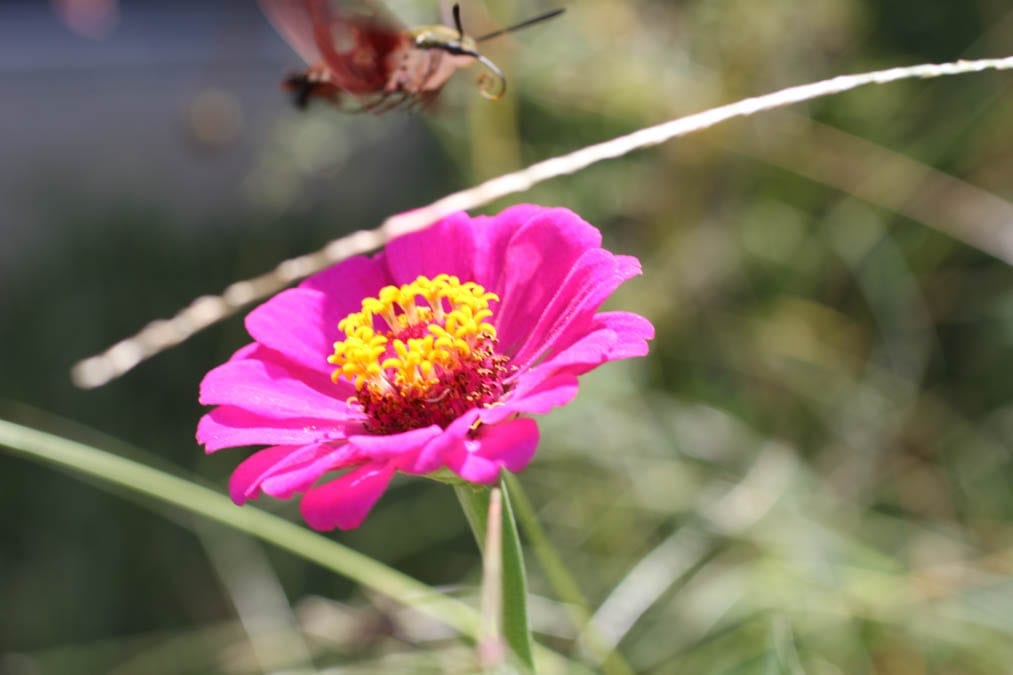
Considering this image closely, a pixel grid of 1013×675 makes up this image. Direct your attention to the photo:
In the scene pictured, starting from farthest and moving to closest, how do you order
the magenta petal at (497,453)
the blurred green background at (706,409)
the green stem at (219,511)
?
the blurred green background at (706,409) → the green stem at (219,511) → the magenta petal at (497,453)

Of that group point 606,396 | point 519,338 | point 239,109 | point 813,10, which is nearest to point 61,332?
point 239,109

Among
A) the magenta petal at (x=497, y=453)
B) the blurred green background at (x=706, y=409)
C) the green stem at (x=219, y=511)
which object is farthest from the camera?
the blurred green background at (x=706, y=409)

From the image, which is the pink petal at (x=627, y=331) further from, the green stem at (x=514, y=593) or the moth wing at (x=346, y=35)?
the moth wing at (x=346, y=35)

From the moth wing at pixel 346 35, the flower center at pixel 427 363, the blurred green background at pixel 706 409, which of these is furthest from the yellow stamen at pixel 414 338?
the blurred green background at pixel 706 409

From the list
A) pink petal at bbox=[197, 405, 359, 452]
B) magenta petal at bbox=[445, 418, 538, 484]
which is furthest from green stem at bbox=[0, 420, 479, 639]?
magenta petal at bbox=[445, 418, 538, 484]

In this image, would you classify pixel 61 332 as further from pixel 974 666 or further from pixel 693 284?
pixel 974 666

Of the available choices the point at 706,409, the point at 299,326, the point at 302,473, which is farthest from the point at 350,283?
the point at 706,409

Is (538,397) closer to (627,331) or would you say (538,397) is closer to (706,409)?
(627,331)

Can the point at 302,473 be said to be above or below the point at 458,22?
below
